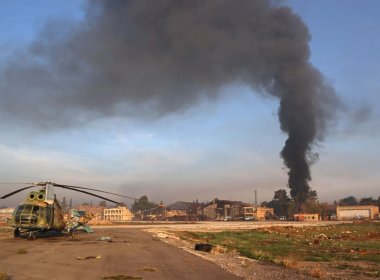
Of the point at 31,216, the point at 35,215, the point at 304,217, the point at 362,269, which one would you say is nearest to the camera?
the point at 362,269

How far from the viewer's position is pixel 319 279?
13141 mm

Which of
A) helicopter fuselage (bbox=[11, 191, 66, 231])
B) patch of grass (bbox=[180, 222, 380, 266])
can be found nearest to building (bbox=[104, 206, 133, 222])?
patch of grass (bbox=[180, 222, 380, 266])

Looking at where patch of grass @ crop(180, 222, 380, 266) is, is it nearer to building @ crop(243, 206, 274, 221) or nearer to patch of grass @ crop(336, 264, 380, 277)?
patch of grass @ crop(336, 264, 380, 277)

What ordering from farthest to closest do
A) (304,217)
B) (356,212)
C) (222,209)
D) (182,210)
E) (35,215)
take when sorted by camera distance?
1. (182,210)
2. (222,209)
3. (356,212)
4. (304,217)
5. (35,215)

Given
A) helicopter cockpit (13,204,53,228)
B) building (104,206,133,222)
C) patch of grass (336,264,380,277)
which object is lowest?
building (104,206,133,222)

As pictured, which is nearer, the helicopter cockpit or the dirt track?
the dirt track

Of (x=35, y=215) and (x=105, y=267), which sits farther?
(x=35, y=215)

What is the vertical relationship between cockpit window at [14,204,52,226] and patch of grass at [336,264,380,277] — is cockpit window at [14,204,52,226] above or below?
above

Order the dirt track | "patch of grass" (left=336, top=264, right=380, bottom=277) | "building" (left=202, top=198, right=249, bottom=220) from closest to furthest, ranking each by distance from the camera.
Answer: the dirt track, "patch of grass" (left=336, top=264, right=380, bottom=277), "building" (left=202, top=198, right=249, bottom=220)

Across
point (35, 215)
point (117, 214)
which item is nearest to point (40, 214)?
point (35, 215)

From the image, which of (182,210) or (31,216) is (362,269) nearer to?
(31,216)

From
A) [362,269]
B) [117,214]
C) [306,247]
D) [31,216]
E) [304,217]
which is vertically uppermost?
[31,216]

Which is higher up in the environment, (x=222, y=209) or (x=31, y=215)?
(x=31, y=215)

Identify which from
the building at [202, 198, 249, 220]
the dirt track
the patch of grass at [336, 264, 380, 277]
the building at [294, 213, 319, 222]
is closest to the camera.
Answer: the dirt track
